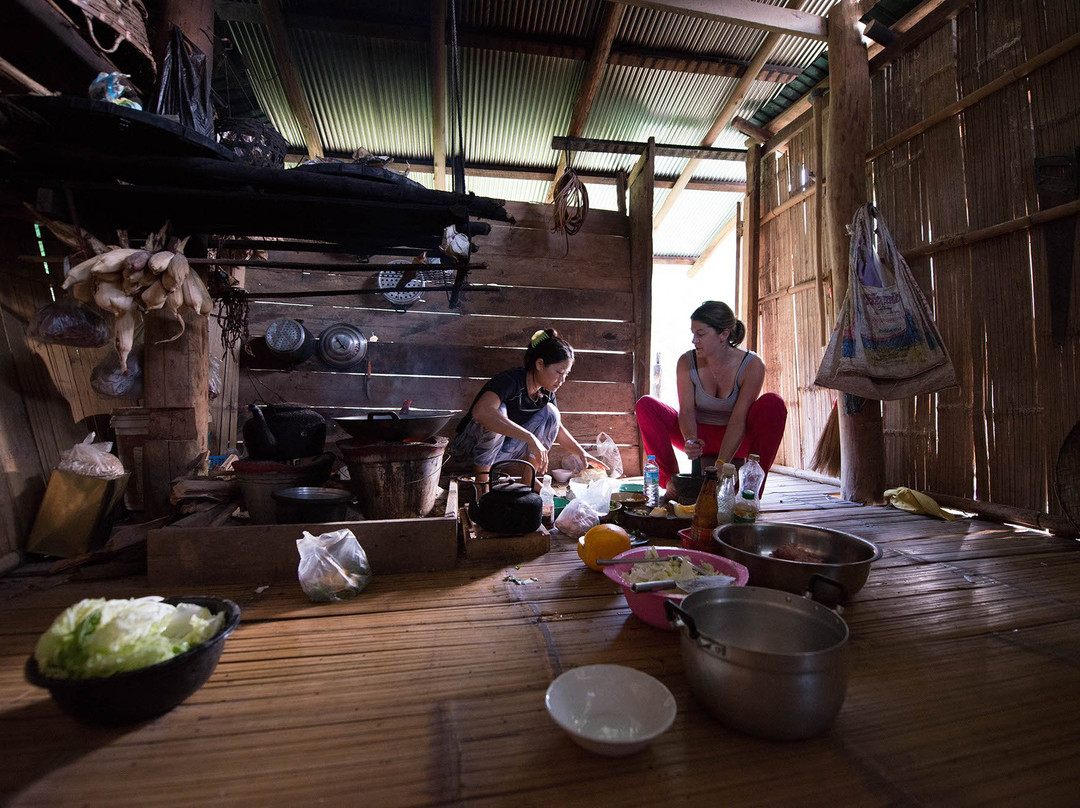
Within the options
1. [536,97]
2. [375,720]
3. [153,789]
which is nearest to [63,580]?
[153,789]

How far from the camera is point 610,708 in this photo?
1.34m

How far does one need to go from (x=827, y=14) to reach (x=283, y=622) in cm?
634

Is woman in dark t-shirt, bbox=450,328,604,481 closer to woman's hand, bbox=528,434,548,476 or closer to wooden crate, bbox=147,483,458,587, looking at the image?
woman's hand, bbox=528,434,548,476

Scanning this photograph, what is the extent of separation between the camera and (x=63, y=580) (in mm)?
2373

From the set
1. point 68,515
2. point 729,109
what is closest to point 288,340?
point 68,515

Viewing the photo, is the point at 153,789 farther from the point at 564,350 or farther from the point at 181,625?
the point at 564,350

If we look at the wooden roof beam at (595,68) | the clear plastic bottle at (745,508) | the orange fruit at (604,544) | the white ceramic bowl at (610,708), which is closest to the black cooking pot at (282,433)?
the orange fruit at (604,544)

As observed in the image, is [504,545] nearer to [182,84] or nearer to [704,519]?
[704,519]

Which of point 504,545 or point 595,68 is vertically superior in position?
point 595,68

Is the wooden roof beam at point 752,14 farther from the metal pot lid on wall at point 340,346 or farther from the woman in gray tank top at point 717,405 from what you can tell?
the metal pot lid on wall at point 340,346

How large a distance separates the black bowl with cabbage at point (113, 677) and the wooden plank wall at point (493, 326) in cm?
369

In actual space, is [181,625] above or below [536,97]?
below

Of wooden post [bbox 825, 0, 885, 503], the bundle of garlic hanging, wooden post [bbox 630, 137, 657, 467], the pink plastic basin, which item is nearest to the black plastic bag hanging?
the bundle of garlic hanging

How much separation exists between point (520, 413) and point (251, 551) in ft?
7.56
